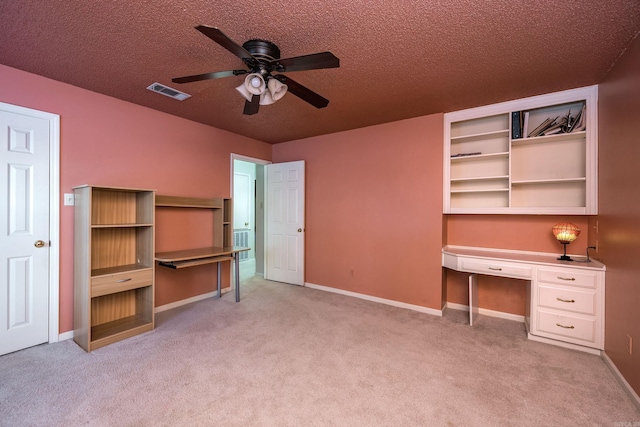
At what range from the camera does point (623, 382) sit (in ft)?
6.48

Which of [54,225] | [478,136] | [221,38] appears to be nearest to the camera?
[221,38]

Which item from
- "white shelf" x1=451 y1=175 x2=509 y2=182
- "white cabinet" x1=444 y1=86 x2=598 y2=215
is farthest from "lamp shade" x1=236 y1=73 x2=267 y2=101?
"white shelf" x1=451 y1=175 x2=509 y2=182

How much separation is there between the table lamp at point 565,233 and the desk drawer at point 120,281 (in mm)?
4110

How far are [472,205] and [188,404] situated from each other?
11.3 ft

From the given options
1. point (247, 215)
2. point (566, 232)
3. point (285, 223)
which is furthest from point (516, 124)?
point (247, 215)

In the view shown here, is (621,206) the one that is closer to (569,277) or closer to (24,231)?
(569,277)

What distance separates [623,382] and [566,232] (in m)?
1.28

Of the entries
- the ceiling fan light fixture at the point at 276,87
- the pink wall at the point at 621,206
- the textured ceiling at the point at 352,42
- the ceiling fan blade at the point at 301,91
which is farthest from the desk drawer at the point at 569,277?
the ceiling fan light fixture at the point at 276,87

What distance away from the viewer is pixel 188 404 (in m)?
1.80

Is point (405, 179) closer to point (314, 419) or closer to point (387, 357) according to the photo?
point (387, 357)

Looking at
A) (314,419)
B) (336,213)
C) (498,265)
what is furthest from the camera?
(336,213)

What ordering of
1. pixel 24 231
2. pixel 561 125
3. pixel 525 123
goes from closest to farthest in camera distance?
pixel 24 231 → pixel 561 125 → pixel 525 123

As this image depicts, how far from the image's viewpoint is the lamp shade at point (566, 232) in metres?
2.71

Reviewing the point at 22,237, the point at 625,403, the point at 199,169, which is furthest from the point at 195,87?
the point at 625,403
